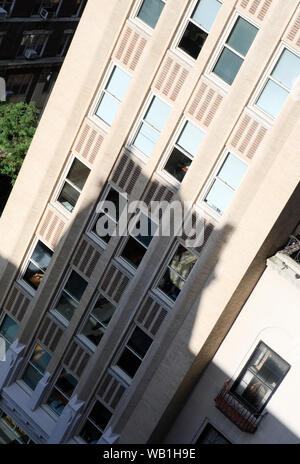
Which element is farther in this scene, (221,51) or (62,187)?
(62,187)

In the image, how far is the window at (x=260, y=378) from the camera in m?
20.9

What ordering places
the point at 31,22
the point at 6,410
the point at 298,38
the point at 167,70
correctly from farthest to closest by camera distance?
the point at 31,22 < the point at 6,410 < the point at 167,70 < the point at 298,38

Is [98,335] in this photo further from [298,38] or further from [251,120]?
[298,38]

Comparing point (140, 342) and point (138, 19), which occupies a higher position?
point (138, 19)

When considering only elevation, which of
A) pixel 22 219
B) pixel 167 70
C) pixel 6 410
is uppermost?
pixel 167 70

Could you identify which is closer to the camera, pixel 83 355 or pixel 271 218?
pixel 271 218

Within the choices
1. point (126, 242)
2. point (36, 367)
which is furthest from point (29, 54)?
point (126, 242)

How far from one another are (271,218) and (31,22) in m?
35.4

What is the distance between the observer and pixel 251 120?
18922mm

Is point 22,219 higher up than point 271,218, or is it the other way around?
point 271,218

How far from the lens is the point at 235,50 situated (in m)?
19.0

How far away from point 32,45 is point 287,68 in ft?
119

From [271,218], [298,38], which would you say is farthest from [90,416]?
[298,38]

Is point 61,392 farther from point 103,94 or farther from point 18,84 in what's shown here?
point 18,84
